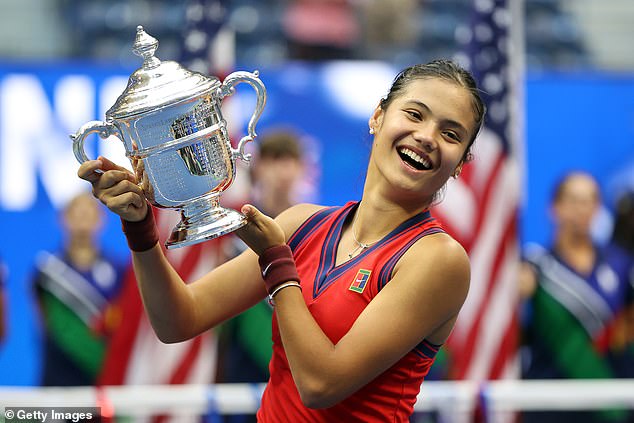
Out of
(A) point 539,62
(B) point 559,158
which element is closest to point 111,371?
(B) point 559,158

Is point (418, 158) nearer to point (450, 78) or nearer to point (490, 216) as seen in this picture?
point (450, 78)

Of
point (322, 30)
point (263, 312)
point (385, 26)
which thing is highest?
point (322, 30)

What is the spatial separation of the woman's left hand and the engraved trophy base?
2 centimetres

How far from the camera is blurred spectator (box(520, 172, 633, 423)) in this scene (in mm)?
5027

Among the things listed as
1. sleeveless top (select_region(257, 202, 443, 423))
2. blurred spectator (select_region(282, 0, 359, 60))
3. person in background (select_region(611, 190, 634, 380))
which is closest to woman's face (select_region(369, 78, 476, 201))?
sleeveless top (select_region(257, 202, 443, 423))

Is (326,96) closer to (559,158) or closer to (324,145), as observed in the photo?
(324,145)

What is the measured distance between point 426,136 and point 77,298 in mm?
3646

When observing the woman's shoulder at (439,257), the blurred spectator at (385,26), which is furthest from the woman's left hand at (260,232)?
the blurred spectator at (385,26)

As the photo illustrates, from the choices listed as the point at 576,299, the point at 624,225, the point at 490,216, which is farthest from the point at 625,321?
the point at 490,216

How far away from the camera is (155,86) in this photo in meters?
1.94

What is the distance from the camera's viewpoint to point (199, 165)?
6.46 feet

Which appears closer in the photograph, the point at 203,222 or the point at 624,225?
the point at 203,222

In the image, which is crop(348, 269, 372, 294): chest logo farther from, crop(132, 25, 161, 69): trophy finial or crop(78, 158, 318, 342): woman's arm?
crop(132, 25, 161, 69): trophy finial

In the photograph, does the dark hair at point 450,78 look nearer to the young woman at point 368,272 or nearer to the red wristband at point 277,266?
the young woman at point 368,272
